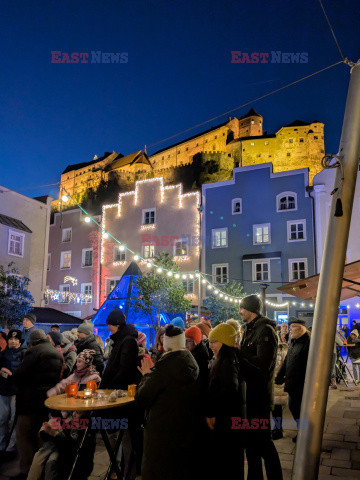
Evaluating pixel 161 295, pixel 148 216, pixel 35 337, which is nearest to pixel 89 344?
pixel 35 337

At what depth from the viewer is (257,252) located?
25.1 m

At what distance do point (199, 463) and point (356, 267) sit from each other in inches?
189

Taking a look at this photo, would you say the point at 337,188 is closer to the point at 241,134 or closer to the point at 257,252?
the point at 257,252

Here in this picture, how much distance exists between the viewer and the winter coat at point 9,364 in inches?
211

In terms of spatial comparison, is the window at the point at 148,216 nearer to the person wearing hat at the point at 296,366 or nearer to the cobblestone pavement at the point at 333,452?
the cobblestone pavement at the point at 333,452

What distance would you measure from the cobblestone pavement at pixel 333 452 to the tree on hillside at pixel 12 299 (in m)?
11.7

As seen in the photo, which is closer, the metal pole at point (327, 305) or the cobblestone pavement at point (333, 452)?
the metal pole at point (327, 305)

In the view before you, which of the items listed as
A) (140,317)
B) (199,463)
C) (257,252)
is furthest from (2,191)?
(199,463)

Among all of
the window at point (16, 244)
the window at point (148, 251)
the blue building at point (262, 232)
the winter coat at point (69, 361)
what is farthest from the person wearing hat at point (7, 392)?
the window at point (148, 251)

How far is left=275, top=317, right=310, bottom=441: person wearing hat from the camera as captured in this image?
5645mm

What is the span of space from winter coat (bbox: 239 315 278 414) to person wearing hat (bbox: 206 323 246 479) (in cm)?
46

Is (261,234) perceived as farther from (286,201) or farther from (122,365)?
(122,365)

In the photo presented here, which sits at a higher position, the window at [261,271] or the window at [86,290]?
the window at [261,271]

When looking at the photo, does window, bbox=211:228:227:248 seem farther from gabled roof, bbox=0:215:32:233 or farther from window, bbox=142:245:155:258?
gabled roof, bbox=0:215:32:233
